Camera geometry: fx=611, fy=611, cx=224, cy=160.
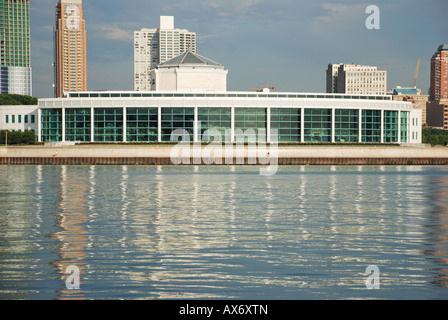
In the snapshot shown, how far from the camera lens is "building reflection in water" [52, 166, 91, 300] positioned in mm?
20844

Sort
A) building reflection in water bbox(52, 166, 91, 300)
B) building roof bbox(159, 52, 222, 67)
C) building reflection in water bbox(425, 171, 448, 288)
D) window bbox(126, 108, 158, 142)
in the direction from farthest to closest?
building roof bbox(159, 52, 222, 67) < window bbox(126, 108, 158, 142) < building reflection in water bbox(425, 171, 448, 288) < building reflection in water bbox(52, 166, 91, 300)

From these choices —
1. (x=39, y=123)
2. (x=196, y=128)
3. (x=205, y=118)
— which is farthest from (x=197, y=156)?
(x=39, y=123)

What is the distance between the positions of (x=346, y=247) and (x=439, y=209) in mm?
17052

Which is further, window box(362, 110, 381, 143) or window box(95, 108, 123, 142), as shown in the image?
window box(362, 110, 381, 143)

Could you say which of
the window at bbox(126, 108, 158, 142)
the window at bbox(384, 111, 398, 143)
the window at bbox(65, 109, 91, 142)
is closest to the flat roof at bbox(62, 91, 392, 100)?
the window at bbox(126, 108, 158, 142)

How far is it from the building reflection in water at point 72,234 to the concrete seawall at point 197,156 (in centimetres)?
4804

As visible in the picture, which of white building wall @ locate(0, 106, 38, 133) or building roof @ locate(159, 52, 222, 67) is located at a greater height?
building roof @ locate(159, 52, 222, 67)

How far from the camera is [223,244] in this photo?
26734 mm

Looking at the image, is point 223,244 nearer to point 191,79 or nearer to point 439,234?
point 439,234

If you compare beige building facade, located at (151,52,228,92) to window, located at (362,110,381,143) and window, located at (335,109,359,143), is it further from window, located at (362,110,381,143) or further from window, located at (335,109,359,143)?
window, located at (362,110,381,143)

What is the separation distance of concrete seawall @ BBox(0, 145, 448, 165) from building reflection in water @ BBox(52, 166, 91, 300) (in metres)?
48.0

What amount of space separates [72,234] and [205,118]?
89263 millimetres

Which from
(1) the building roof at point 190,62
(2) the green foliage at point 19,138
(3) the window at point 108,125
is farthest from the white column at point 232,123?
(2) the green foliage at point 19,138

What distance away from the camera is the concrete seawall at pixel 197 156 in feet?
339
